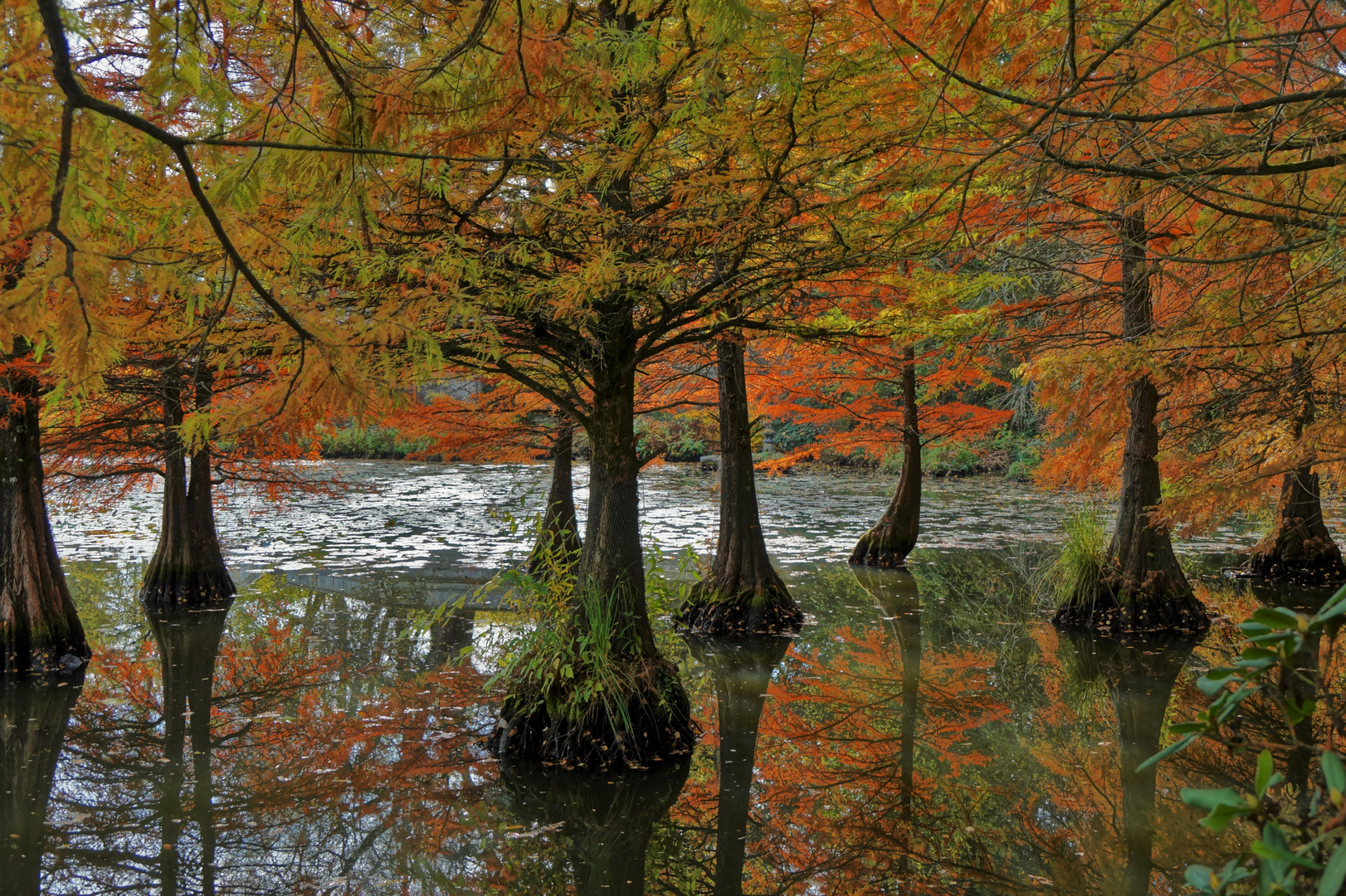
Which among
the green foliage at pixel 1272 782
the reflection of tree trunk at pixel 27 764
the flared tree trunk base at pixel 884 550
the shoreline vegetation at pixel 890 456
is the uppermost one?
the shoreline vegetation at pixel 890 456

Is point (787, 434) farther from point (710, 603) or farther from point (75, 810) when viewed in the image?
point (75, 810)

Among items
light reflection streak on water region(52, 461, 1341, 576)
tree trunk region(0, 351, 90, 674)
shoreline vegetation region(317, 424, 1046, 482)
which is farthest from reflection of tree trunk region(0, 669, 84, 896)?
shoreline vegetation region(317, 424, 1046, 482)

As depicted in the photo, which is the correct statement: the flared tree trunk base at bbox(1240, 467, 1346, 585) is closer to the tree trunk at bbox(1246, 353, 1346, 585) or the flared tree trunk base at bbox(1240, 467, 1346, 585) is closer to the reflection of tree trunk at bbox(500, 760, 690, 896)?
the tree trunk at bbox(1246, 353, 1346, 585)

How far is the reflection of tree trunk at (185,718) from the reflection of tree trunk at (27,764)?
2.02ft

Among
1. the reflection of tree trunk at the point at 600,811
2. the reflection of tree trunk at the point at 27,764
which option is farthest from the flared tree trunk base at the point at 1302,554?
the reflection of tree trunk at the point at 27,764

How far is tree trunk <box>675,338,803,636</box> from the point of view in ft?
32.1

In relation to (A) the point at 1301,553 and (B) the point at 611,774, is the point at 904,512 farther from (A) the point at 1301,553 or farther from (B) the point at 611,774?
(B) the point at 611,774

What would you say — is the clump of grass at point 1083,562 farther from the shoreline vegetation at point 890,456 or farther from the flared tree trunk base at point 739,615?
the shoreline vegetation at point 890,456

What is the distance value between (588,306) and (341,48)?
6.58ft

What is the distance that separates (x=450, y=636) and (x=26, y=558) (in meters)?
3.90

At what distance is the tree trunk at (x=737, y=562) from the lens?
32.1 feet

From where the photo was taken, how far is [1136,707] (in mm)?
7156

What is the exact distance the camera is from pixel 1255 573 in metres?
13.0

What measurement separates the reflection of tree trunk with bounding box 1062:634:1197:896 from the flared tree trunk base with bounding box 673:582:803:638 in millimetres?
2893
